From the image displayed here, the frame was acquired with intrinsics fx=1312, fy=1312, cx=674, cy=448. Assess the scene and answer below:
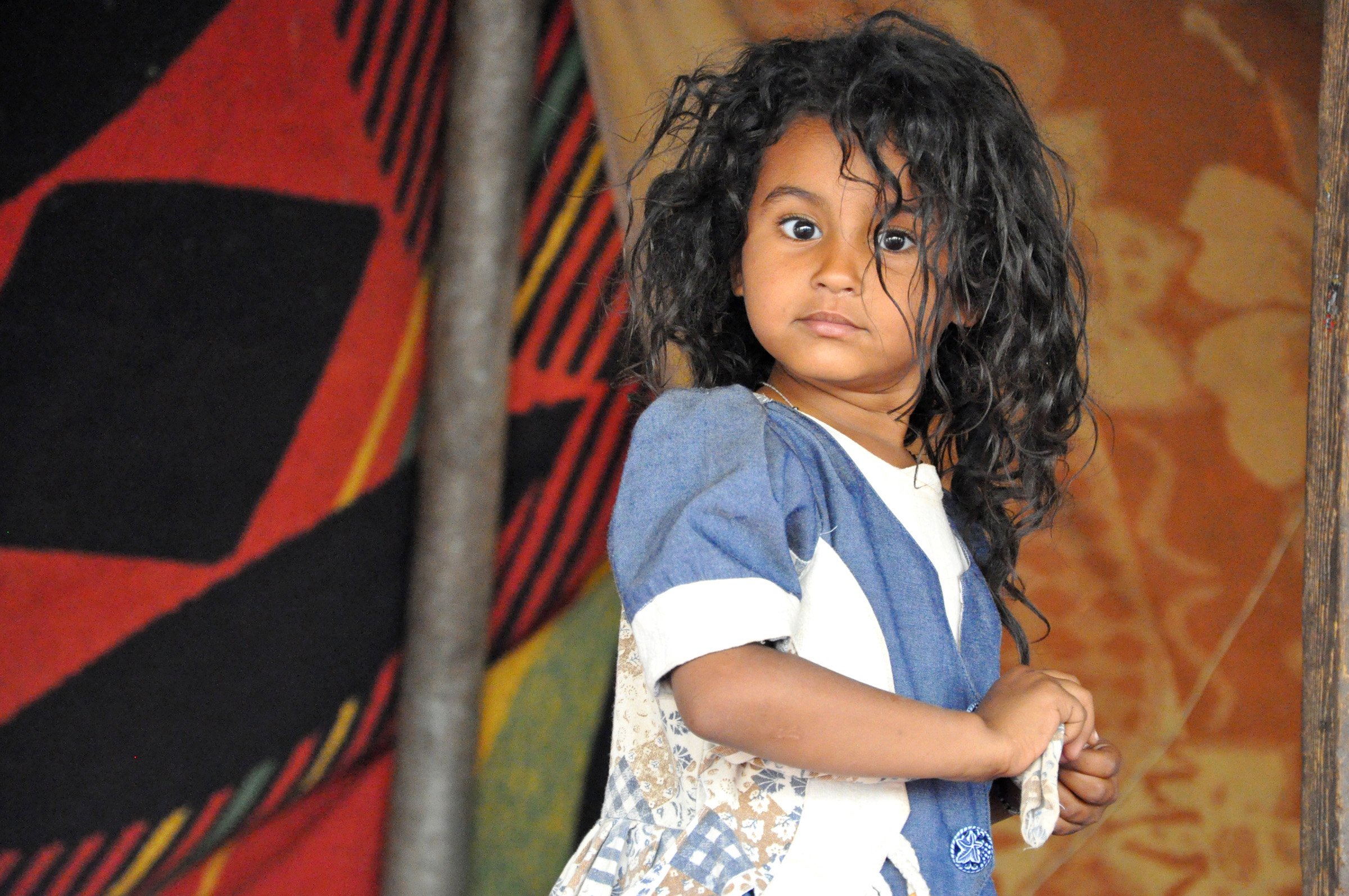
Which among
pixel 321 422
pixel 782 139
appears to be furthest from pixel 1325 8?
pixel 321 422

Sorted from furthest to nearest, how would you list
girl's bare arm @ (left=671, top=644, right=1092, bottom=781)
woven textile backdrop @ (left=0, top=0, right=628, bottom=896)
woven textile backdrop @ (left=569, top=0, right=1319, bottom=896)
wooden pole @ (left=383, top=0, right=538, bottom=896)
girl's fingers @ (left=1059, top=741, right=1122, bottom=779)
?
1. woven textile backdrop @ (left=569, top=0, right=1319, bottom=896)
2. wooden pole @ (left=383, top=0, right=538, bottom=896)
3. woven textile backdrop @ (left=0, top=0, right=628, bottom=896)
4. girl's fingers @ (left=1059, top=741, right=1122, bottom=779)
5. girl's bare arm @ (left=671, top=644, right=1092, bottom=781)

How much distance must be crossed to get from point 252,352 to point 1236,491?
4.64 feet

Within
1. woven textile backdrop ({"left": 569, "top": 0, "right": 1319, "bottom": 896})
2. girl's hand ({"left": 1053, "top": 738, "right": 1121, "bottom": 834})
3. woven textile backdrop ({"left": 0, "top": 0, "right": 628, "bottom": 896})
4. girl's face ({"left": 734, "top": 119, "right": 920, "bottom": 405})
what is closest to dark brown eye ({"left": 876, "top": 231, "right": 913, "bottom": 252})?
girl's face ({"left": 734, "top": 119, "right": 920, "bottom": 405})

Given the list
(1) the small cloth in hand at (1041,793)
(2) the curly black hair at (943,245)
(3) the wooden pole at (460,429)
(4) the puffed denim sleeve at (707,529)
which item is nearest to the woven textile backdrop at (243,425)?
(3) the wooden pole at (460,429)

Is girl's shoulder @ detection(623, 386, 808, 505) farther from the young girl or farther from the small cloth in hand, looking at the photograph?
the small cloth in hand

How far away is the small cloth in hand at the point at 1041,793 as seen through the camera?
941 millimetres

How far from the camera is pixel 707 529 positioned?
0.85 meters


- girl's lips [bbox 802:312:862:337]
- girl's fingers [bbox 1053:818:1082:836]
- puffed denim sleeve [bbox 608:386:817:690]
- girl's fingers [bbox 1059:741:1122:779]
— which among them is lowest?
girl's fingers [bbox 1053:818:1082:836]

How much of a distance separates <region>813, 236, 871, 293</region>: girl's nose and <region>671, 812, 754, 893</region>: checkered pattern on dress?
42cm

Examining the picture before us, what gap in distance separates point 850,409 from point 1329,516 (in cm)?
38

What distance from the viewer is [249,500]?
171cm

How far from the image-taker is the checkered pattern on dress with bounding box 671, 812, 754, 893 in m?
0.91

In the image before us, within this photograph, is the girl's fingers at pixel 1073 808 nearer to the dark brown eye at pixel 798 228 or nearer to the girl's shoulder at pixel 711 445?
the girl's shoulder at pixel 711 445

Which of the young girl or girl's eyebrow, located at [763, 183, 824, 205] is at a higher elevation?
girl's eyebrow, located at [763, 183, 824, 205]
